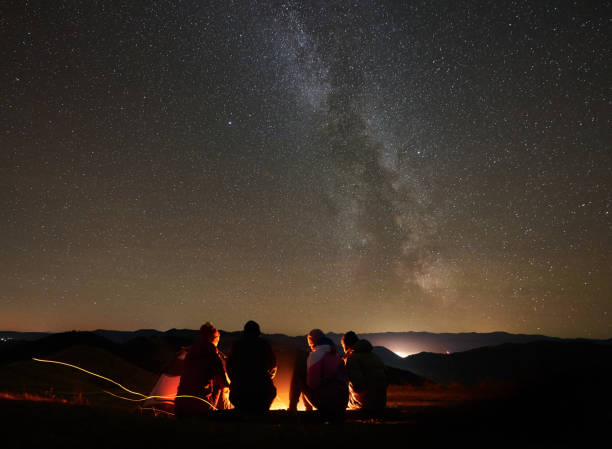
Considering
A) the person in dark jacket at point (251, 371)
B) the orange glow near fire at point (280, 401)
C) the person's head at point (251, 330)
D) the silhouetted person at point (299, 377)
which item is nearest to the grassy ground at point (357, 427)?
the person in dark jacket at point (251, 371)

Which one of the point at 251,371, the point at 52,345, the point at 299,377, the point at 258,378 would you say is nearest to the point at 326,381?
the point at 299,377

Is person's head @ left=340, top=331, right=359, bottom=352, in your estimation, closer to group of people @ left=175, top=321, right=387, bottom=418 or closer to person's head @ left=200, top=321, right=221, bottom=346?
group of people @ left=175, top=321, right=387, bottom=418

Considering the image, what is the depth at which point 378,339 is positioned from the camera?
172 meters

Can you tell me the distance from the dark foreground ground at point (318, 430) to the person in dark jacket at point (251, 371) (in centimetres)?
92

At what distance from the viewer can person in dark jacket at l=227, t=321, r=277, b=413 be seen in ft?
22.0

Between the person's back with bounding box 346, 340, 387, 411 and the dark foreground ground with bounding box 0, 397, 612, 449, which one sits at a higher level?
the person's back with bounding box 346, 340, 387, 411

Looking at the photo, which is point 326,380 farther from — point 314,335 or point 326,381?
point 314,335

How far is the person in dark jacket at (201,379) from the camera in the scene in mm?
6977

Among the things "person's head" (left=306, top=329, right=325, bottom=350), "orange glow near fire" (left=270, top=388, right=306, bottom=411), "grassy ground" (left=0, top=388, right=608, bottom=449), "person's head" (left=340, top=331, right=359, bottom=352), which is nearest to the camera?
"grassy ground" (left=0, top=388, right=608, bottom=449)

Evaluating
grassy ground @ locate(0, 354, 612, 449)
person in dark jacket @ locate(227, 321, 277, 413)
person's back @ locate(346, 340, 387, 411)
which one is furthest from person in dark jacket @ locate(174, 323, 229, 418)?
person's back @ locate(346, 340, 387, 411)

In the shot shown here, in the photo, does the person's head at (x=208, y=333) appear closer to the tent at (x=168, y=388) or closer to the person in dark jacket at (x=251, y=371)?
the person in dark jacket at (x=251, y=371)

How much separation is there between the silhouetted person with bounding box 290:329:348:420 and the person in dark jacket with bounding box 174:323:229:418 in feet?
3.93

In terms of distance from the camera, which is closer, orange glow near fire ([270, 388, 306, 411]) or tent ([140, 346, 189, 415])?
tent ([140, 346, 189, 415])

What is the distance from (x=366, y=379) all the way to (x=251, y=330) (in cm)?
197
